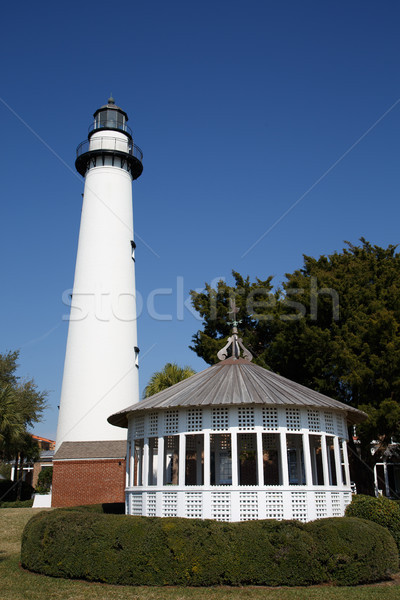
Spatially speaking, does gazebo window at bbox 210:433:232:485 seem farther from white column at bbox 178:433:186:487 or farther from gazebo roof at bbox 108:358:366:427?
white column at bbox 178:433:186:487

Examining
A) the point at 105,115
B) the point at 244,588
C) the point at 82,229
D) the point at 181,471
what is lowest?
the point at 244,588

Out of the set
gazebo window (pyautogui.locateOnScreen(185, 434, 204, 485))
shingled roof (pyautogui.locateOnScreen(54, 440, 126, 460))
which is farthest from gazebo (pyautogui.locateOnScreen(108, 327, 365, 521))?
shingled roof (pyautogui.locateOnScreen(54, 440, 126, 460))

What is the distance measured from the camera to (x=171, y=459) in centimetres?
2584

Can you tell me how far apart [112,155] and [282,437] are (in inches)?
916

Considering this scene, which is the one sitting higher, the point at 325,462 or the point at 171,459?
the point at 171,459

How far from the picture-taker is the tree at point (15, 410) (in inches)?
1196

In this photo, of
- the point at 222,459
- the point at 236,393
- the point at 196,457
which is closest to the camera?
the point at 236,393

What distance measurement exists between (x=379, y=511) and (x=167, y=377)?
19.1 meters

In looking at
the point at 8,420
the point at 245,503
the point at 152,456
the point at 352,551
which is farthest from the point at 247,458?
the point at 352,551

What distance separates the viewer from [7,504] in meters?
31.3

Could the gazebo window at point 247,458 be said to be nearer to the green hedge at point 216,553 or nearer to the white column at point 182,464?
the white column at point 182,464

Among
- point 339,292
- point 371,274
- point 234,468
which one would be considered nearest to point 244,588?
point 234,468

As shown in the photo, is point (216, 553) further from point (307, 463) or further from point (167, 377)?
point (167, 377)

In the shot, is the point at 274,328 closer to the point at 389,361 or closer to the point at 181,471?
the point at 389,361
